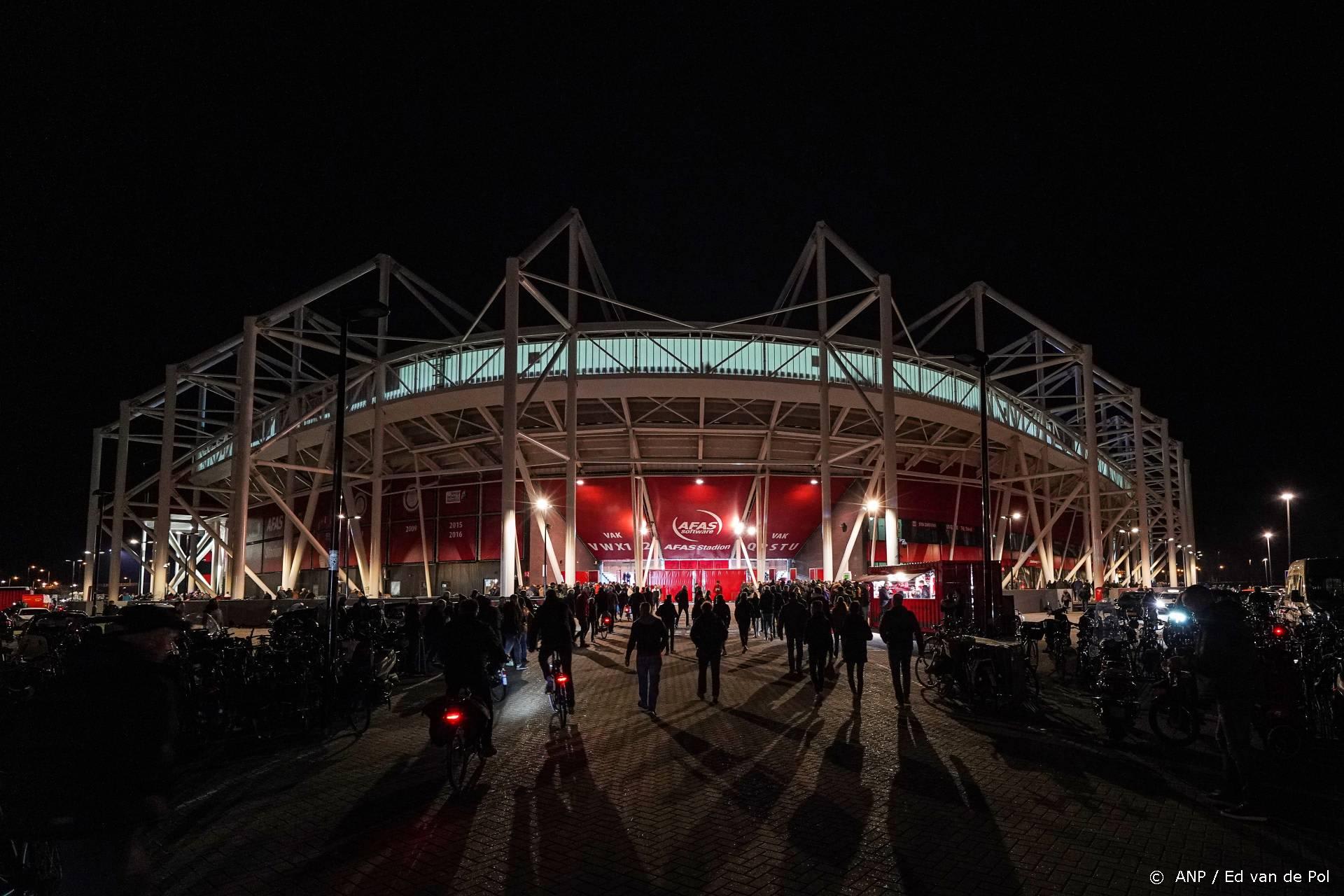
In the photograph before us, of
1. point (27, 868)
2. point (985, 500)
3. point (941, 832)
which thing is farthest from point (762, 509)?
point (27, 868)

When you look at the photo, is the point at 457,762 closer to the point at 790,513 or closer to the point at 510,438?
the point at 510,438

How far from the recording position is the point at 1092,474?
3988 centimetres

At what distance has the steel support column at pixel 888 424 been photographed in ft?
91.4

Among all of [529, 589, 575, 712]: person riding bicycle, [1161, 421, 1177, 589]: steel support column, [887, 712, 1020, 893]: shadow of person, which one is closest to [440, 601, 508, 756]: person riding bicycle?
[529, 589, 575, 712]: person riding bicycle

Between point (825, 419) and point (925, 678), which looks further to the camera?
point (825, 419)

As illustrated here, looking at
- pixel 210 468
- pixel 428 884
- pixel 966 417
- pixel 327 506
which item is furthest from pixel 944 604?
pixel 210 468

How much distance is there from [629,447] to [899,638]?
92.4 feet

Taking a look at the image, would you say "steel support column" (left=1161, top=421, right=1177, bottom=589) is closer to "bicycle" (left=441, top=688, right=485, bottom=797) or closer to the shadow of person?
the shadow of person

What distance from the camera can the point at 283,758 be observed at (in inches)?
357

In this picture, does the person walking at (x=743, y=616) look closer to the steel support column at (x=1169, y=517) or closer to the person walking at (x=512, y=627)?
the person walking at (x=512, y=627)

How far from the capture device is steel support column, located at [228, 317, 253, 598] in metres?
28.5

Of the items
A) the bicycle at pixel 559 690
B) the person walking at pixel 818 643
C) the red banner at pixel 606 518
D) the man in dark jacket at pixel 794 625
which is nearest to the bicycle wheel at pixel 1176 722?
the person walking at pixel 818 643

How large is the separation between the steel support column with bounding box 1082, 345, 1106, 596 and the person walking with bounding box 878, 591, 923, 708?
28397mm

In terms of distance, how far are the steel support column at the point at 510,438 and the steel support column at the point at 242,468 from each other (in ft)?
35.0
